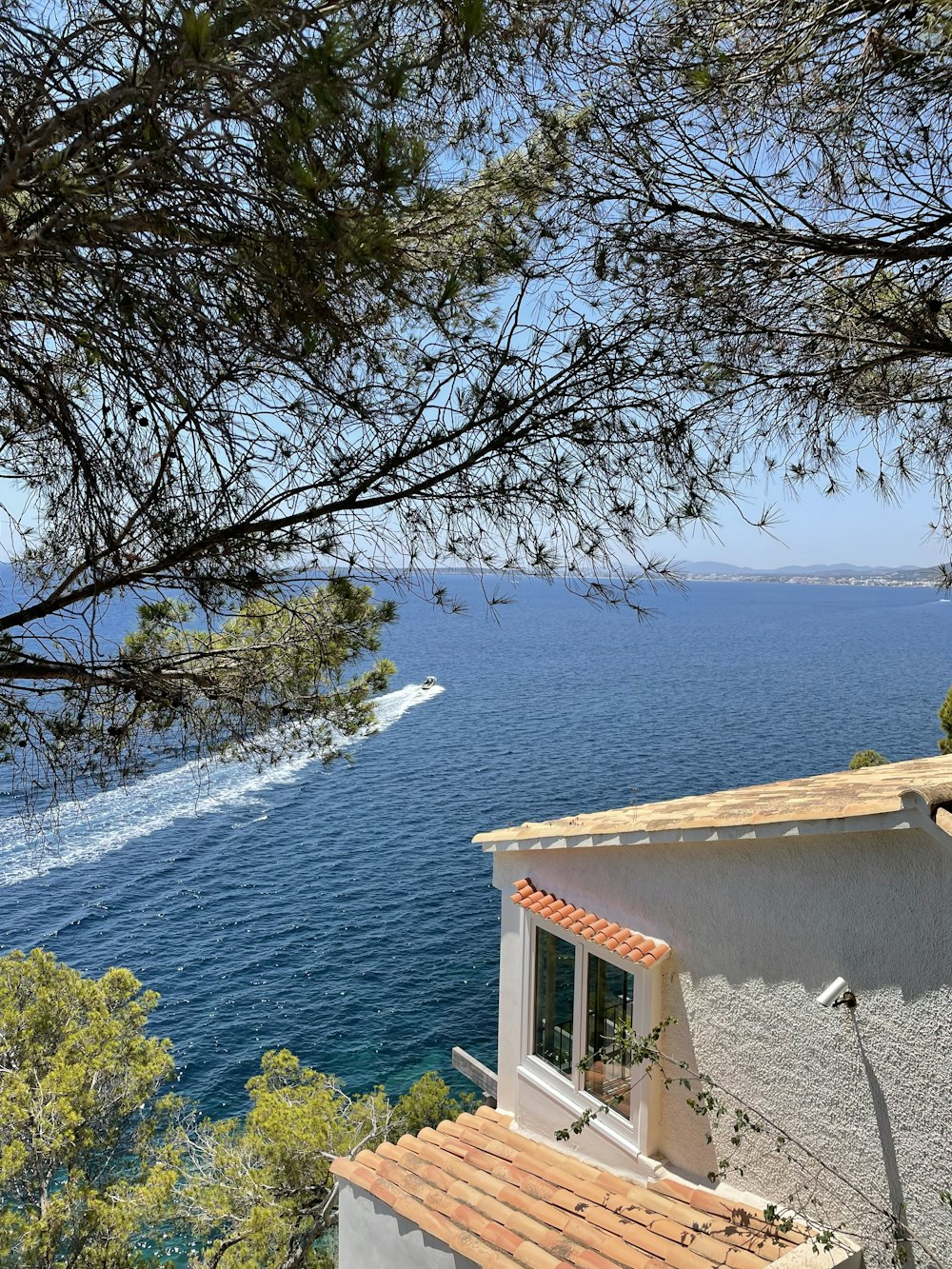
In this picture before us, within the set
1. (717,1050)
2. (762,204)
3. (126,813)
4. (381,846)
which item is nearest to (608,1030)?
(717,1050)

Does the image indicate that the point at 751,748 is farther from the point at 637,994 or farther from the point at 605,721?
the point at 637,994

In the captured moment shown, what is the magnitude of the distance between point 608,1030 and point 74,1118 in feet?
→ 22.0

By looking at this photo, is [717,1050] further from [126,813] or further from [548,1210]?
[126,813]

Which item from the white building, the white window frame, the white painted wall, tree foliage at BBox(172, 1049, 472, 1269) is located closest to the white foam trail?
tree foliage at BBox(172, 1049, 472, 1269)

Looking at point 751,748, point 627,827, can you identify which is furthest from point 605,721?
point 627,827

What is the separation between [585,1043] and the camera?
802cm

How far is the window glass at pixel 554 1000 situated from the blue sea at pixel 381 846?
2777mm

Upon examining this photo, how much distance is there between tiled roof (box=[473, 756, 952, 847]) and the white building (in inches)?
0.8

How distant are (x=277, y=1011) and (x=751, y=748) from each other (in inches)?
954

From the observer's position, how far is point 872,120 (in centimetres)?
477

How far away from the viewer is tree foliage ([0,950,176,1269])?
9891 mm

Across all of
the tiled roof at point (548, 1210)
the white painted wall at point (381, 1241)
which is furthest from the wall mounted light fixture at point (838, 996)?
the white painted wall at point (381, 1241)

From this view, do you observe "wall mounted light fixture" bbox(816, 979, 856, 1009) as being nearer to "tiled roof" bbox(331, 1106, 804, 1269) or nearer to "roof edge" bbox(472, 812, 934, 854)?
"roof edge" bbox(472, 812, 934, 854)

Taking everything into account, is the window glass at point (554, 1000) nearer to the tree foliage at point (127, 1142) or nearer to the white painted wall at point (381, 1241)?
the white painted wall at point (381, 1241)
